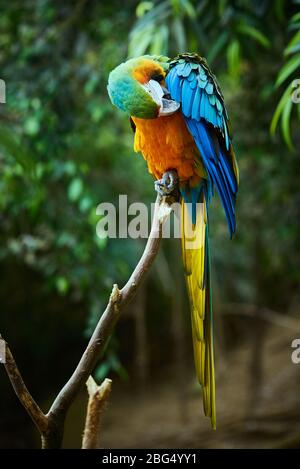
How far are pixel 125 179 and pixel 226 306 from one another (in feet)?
3.24

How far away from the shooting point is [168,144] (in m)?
1.07

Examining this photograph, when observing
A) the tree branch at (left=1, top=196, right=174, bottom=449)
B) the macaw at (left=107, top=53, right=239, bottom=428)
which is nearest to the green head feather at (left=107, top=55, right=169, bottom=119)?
the macaw at (left=107, top=53, right=239, bottom=428)

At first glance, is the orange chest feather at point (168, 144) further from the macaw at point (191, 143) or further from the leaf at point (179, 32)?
the leaf at point (179, 32)

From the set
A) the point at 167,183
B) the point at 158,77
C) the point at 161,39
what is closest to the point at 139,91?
the point at 158,77

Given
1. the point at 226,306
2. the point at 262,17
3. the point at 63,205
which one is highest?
the point at 262,17

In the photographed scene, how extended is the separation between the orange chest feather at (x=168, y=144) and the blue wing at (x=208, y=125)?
0.14 ft

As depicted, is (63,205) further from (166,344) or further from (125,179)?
(166,344)

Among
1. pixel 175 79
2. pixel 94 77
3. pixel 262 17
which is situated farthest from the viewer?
pixel 94 77

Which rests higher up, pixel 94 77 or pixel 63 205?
pixel 94 77

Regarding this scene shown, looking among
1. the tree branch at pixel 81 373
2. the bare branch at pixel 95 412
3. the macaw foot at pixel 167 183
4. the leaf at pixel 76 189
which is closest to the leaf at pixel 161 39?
the leaf at pixel 76 189

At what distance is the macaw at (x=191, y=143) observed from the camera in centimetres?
91
